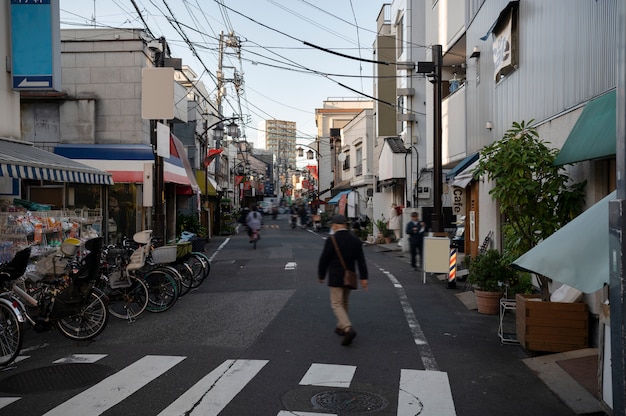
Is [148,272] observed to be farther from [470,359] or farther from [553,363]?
[553,363]

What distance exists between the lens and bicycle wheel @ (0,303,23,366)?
7103 mm

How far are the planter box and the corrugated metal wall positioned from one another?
121 inches

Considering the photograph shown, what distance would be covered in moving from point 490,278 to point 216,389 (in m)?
6.25

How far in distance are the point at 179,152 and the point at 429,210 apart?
12130 mm

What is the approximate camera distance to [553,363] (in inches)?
286

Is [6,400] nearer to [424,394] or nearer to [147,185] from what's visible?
[424,394]

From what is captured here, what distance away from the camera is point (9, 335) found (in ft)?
23.6

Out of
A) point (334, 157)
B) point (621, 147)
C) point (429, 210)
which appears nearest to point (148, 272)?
point (621, 147)

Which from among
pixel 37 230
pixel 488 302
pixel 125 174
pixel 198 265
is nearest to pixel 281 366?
pixel 488 302

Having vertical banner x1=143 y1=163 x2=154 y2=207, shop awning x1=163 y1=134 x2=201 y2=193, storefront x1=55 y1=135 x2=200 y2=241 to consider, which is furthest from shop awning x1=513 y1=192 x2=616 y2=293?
shop awning x1=163 y1=134 x2=201 y2=193

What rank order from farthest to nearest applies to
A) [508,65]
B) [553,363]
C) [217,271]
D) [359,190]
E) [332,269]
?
[359,190] → [217,271] → [508,65] → [332,269] → [553,363]

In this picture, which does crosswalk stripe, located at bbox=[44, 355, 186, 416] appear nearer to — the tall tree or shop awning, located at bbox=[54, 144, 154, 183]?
the tall tree

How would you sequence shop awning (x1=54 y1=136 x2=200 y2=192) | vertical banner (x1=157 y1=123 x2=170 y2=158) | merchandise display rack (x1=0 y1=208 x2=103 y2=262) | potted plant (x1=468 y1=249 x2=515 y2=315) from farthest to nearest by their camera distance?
shop awning (x1=54 y1=136 x2=200 y2=192) < vertical banner (x1=157 y1=123 x2=170 y2=158) < merchandise display rack (x1=0 y1=208 x2=103 y2=262) < potted plant (x1=468 y1=249 x2=515 y2=315)

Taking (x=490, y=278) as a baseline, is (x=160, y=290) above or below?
below
